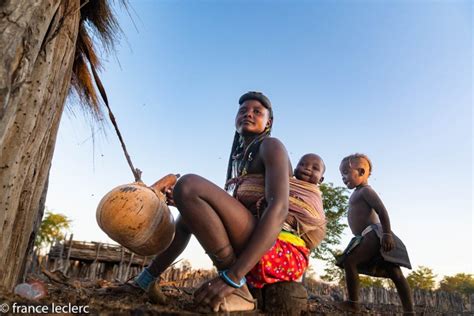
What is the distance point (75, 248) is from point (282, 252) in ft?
62.4

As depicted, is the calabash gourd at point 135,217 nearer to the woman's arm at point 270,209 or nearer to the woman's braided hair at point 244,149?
the woman's arm at point 270,209

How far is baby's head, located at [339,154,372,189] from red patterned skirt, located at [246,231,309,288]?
267 cm

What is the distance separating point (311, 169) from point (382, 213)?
65.3 inches

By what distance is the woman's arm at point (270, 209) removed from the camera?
183 cm

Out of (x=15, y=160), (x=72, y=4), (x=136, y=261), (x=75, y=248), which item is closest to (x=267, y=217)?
(x=15, y=160)

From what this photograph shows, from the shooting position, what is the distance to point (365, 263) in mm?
4293

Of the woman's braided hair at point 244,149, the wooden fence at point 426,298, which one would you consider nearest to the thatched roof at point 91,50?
the woman's braided hair at point 244,149

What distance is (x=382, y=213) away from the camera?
421 centimetres

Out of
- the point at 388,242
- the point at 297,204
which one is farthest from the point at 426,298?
the point at 297,204

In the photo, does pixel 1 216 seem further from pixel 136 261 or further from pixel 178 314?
pixel 136 261

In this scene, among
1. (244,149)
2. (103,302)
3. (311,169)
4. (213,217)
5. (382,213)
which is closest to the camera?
(103,302)

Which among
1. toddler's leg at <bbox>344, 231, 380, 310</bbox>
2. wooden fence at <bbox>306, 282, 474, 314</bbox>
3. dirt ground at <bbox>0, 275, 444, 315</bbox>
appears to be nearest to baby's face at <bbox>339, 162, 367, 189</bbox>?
toddler's leg at <bbox>344, 231, 380, 310</bbox>

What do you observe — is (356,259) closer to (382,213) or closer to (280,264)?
(382,213)

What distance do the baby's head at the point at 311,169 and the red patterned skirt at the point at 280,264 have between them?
3.06ft
